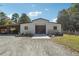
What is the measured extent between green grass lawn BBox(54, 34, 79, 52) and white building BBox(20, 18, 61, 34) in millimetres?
247

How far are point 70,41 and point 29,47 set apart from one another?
43.1 inches

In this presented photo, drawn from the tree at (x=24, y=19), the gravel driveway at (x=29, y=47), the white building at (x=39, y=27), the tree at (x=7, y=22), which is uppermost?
the tree at (x=24, y=19)

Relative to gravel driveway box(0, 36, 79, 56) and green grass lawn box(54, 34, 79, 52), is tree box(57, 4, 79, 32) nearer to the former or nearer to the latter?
green grass lawn box(54, 34, 79, 52)

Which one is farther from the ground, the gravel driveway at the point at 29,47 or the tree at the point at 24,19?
the tree at the point at 24,19

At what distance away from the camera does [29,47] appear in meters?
9.98

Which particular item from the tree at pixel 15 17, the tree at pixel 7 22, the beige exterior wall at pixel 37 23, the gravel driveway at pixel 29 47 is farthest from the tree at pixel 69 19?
the tree at pixel 7 22

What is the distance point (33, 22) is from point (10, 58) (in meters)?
1.14

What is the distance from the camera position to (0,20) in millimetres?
10008

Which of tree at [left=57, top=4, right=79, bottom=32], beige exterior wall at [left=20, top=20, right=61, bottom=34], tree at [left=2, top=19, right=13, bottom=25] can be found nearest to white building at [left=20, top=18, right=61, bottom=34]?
beige exterior wall at [left=20, top=20, right=61, bottom=34]

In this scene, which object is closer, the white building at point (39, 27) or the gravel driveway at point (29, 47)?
the gravel driveway at point (29, 47)

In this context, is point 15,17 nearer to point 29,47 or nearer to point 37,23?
point 37,23

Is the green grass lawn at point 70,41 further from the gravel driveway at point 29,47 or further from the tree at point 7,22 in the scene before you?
the tree at point 7,22

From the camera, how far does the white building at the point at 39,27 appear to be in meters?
10.0

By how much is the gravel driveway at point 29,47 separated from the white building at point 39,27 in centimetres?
22
